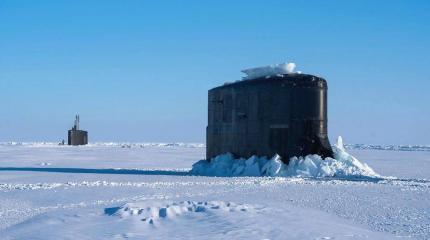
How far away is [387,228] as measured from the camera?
26.8 feet

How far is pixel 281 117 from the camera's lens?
1856 cm

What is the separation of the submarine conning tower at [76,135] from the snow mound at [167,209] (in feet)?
189

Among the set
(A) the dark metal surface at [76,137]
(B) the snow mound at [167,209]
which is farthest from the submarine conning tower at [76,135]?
(B) the snow mound at [167,209]

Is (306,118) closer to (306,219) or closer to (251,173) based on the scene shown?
(251,173)

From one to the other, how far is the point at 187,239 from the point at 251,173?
1133cm

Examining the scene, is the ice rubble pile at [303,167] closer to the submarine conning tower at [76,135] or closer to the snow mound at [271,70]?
the snow mound at [271,70]

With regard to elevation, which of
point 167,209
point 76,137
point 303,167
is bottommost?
point 167,209

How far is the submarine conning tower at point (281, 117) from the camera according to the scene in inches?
727

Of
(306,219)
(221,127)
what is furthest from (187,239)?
(221,127)

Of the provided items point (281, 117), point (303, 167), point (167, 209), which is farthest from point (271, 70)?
point (167, 209)

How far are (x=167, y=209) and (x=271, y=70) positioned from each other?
38.6 feet

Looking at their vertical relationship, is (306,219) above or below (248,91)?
below

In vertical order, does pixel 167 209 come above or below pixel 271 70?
below

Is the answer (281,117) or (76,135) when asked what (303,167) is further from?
(76,135)
